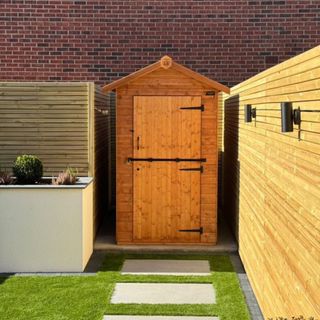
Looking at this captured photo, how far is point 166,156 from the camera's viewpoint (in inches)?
330

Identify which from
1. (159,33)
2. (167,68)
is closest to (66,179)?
(167,68)

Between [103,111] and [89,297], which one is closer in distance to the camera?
[89,297]

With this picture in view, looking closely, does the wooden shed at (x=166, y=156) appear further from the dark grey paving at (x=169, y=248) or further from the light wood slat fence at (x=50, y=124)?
the light wood slat fence at (x=50, y=124)

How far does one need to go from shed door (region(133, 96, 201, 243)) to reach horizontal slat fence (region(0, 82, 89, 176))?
820 mm

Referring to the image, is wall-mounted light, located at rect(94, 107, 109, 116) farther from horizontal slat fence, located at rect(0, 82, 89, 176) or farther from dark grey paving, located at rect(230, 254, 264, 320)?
dark grey paving, located at rect(230, 254, 264, 320)

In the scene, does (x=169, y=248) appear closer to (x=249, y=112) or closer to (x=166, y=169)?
(x=166, y=169)

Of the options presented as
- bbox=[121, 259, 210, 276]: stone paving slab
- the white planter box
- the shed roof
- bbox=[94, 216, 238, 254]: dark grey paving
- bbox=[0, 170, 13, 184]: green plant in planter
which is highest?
the shed roof

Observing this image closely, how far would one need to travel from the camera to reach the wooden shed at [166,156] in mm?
8289

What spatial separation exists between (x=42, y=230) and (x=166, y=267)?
67.0 inches

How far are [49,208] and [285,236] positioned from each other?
382cm

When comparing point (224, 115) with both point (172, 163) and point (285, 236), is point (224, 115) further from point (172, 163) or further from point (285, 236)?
point (285, 236)

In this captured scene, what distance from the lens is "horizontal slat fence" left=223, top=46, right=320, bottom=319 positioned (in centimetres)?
346

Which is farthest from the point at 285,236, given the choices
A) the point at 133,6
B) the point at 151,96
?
the point at 133,6

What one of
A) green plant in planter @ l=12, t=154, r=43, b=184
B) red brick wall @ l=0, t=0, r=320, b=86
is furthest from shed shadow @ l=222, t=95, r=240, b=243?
green plant in planter @ l=12, t=154, r=43, b=184
